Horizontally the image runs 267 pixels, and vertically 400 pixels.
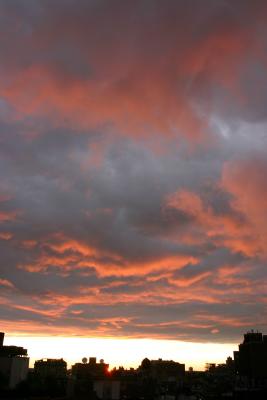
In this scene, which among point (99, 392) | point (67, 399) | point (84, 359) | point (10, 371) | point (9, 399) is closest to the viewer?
point (67, 399)

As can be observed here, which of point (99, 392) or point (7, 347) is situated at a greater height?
point (7, 347)

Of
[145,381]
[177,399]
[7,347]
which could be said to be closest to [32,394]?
[177,399]

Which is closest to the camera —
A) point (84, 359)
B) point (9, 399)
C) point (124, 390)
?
point (9, 399)

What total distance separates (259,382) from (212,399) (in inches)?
2479

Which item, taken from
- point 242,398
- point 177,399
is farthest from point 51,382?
point 242,398

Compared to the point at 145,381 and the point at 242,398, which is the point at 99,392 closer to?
the point at 242,398

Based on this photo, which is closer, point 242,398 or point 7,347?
point 242,398

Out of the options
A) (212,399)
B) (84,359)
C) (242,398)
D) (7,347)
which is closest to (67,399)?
(212,399)

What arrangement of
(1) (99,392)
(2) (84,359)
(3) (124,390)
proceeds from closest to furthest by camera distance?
(1) (99,392), (3) (124,390), (2) (84,359)

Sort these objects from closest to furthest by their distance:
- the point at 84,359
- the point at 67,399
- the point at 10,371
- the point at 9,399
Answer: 1. the point at 67,399
2. the point at 9,399
3. the point at 10,371
4. the point at 84,359

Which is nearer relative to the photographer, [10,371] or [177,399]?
[177,399]

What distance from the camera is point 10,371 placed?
17750 centimetres

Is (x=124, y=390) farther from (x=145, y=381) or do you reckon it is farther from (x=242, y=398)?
(x=242, y=398)

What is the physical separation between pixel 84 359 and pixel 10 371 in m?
33.7
